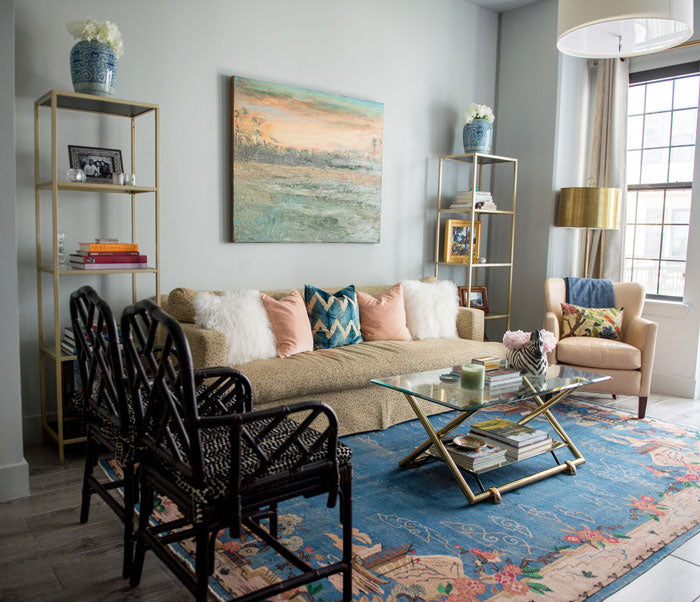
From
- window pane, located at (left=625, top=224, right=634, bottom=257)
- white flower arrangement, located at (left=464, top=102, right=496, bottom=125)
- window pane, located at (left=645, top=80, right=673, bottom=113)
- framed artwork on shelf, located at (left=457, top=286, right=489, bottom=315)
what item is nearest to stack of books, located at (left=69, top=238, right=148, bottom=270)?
framed artwork on shelf, located at (left=457, top=286, right=489, bottom=315)

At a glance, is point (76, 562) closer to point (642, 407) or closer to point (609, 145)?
point (642, 407)

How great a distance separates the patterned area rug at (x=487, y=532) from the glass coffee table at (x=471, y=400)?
5cm

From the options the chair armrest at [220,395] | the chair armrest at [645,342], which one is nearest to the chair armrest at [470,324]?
the chair armrest at [645,342]

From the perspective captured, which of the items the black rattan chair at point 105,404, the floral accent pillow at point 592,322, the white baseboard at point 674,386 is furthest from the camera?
the white baseboard at point 674,386

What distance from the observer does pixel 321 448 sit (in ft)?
6.26

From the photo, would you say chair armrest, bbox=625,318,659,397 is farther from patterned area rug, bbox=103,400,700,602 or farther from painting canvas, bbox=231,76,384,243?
painting canvas, bbox=231,76,384,243

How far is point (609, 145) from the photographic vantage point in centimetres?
527

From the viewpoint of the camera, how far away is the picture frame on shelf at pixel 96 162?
3.31 meters

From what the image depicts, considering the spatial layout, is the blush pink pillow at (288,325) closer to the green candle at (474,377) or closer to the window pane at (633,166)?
the green candle at (474,377)

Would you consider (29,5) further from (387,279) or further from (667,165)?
(667,165)

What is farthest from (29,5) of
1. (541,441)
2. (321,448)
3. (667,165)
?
(667,165)

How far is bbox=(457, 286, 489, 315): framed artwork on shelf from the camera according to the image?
527 cm

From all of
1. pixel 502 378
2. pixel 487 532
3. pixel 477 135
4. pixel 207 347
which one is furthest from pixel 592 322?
pixel 207 347

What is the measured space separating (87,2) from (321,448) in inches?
117
